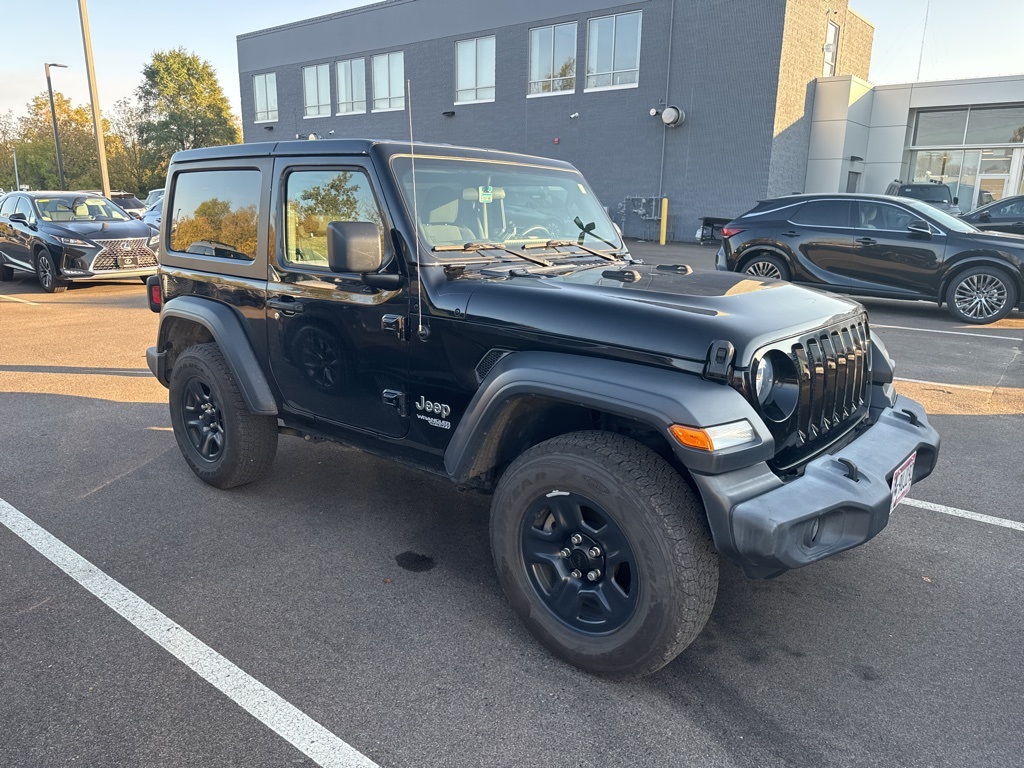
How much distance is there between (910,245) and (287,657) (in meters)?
9.84

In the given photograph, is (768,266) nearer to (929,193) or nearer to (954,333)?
(954,333)

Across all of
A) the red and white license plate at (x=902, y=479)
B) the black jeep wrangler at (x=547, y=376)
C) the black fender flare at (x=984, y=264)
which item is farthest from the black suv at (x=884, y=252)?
the red and white license plate at (x=902, y=479)

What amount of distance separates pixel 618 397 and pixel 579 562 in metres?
0.67

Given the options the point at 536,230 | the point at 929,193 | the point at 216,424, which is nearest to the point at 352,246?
the point at 536,230

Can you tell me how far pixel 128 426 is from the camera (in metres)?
5.61

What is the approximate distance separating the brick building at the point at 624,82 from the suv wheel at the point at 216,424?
2137 centimetres

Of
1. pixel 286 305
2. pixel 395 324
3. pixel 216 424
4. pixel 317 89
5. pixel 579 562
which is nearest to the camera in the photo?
pixel 579 562

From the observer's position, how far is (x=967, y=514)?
4098 millimetres

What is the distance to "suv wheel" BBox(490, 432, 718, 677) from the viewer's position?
2.44m

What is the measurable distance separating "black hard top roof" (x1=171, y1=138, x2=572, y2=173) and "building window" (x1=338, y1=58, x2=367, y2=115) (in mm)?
30028

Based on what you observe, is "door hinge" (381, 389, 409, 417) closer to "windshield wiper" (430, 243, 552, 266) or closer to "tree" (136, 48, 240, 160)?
A: "windshield wiper" (430, 243, 552, 266)

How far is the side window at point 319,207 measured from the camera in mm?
3363

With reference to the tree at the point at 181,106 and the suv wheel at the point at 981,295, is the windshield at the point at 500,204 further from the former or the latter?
the tree at the point at 181,106

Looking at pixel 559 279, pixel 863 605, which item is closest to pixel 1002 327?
pixel 863 605
